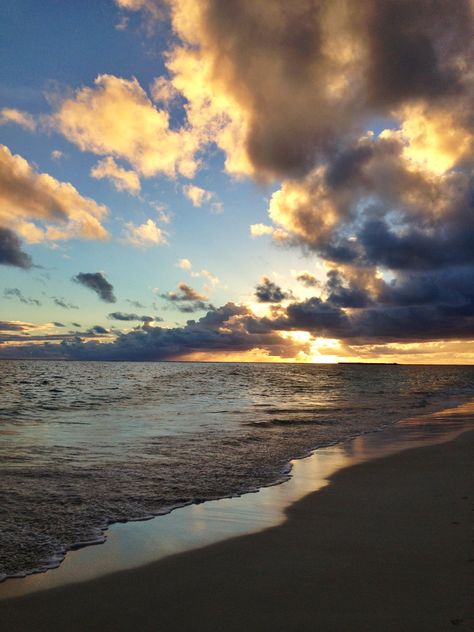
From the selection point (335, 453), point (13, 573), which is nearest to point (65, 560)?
point (13, 573)

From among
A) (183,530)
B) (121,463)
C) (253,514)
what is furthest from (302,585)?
(121,463)

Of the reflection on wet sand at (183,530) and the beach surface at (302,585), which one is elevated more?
the beach surface at (302,585)

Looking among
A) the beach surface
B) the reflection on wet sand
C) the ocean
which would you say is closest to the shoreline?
the reflection on wet sand

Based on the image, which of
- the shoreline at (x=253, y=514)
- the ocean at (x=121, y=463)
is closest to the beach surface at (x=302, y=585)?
the shoreline at (x=253, y=514)

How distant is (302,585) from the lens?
16.4 feet

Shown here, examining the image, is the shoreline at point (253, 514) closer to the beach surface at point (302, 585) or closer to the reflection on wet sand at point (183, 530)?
the reflection on wet sand at point (183, 530)

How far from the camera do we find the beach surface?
4.30 meters

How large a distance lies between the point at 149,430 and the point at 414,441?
10.3 meters

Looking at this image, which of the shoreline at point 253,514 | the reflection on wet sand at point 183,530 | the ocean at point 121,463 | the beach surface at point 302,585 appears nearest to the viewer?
the beach surface at point 302,585

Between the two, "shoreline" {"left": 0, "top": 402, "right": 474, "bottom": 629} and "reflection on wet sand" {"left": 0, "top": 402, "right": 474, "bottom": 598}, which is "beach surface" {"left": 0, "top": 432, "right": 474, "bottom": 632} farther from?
"reflection on wet sand" {"left": 0, "top": 402, "right": 474, "bottom": 598}

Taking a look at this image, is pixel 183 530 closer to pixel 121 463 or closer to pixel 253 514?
pixel 253 514

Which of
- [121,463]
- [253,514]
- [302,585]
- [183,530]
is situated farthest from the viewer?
[121,463]

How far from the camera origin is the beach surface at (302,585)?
430 centimetres

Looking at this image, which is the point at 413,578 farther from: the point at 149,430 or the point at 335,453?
the point at 149,430
